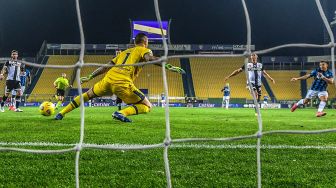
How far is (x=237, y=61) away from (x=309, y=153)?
2996cm

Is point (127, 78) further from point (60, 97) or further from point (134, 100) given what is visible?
point (60, 97)

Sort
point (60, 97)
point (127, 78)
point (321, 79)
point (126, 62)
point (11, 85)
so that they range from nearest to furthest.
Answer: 1. point (126, 62)
2. point (127, 78)
3. point (321, 79)
4. point (11, 85)
5. point (60, 97)

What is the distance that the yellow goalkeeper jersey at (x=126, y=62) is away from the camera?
217 inches

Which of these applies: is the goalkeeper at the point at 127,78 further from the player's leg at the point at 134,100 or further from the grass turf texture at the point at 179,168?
the grass turf texture at the point at 179,168

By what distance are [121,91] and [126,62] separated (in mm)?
507

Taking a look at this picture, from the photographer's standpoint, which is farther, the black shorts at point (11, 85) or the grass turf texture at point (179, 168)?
the black shorts at point (11, 85)

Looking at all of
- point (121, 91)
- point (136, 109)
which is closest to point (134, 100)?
point (136, 109)

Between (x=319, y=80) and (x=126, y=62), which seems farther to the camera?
(x=319, y=80)

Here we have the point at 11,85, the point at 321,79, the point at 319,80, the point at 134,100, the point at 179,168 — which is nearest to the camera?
the point at 179,168

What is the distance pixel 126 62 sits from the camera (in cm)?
558

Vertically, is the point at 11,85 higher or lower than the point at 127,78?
higher

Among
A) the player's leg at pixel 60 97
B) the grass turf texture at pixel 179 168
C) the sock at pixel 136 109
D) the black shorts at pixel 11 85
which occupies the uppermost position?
A: the black shorts at pixel 11 85

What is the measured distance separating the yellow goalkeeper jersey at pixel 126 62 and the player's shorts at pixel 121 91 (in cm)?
8

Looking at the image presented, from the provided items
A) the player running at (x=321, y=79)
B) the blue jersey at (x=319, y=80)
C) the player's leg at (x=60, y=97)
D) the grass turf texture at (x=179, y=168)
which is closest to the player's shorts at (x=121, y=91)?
the grass turf texture at (x=179, y=168)
